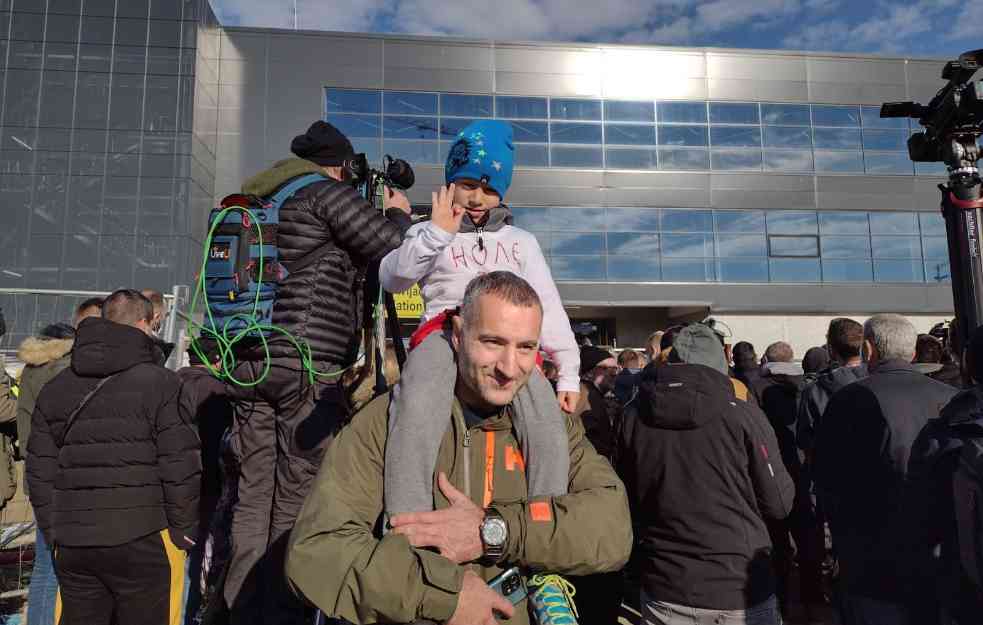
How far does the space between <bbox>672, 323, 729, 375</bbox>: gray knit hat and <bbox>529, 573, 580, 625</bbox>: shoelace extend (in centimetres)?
178

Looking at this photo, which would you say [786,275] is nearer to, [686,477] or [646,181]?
[646,181]

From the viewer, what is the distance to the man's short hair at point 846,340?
4957 millimetres

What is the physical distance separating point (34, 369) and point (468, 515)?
442cm

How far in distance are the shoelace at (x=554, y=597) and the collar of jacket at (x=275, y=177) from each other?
2250 millimetres

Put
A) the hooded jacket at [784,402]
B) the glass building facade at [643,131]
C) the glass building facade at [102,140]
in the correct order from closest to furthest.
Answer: the hooded jacket at [784,402] → the glass building facade at [102,140] → the glass building facade at [643,131]

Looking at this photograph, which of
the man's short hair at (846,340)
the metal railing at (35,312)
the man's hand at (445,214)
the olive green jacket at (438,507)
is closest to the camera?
the olive green jacket at (438,507)

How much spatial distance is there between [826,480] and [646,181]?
22793mm

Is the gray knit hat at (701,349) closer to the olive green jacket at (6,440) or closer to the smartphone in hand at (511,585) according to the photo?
the smartphone in hand at (511,585)

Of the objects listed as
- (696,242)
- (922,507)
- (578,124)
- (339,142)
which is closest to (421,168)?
(578,124)

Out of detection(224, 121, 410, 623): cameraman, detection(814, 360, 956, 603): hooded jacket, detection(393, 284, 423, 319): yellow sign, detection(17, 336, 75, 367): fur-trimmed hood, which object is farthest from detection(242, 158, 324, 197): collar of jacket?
detection(393, 284, 423, 319): yellow sign

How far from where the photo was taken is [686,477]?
3.23 metres

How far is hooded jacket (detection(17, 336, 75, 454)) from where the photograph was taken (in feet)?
15.6

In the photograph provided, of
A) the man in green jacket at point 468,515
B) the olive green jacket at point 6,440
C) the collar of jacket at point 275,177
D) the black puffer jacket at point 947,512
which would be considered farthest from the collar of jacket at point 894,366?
the olive green jacket at point 6,440

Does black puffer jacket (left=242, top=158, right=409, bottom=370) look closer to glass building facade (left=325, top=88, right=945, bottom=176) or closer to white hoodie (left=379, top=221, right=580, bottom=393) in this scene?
white hoodie (left=379, top=221, right=580, bottom=393)
